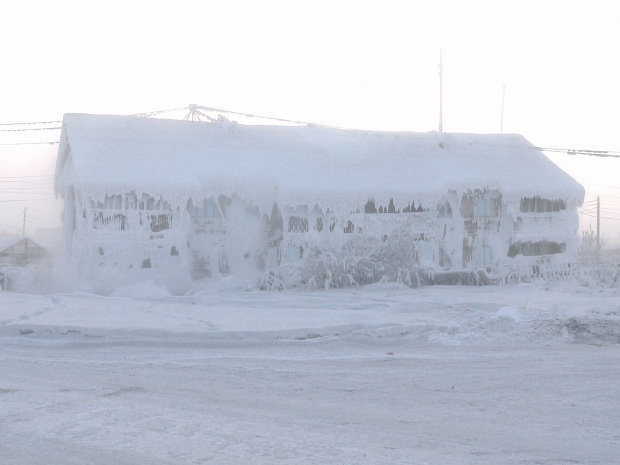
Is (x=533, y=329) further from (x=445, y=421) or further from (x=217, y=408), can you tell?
(x=217, y=408)

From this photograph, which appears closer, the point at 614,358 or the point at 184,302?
the point at 614,358

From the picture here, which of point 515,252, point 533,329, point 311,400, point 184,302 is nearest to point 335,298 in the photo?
point 184,302

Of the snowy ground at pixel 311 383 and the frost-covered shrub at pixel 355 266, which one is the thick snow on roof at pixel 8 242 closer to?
the frost-covered shrub at pixel 355 266

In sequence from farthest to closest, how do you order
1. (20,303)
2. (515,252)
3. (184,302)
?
(515,252)
(184,302)
(20,303)

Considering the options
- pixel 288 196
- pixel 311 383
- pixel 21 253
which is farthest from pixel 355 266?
pixel 21 253

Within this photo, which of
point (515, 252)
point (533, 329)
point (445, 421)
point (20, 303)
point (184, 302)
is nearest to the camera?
point (445, 421)

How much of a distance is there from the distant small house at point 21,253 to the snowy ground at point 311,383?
1796cm

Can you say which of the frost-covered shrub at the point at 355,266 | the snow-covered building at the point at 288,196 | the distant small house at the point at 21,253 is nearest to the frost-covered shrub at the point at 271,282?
the frost-covered shrub at the point at 355,266

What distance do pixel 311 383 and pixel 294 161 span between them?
15.5m

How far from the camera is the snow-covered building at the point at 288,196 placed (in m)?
19.0

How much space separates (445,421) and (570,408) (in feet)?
4.17

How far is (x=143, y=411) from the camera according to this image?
573 cm

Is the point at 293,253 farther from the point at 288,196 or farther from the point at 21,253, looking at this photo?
the point at 21,253

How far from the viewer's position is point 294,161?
72.0 feet
